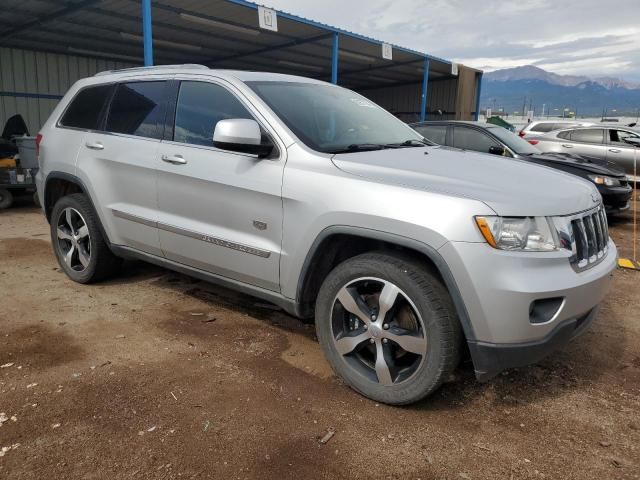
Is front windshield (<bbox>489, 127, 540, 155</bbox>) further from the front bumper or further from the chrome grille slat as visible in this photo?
the front bumper

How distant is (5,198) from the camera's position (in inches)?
341

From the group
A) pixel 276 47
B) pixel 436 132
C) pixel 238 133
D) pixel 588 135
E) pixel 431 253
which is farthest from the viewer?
pixel 276 47

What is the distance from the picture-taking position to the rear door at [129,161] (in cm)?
373

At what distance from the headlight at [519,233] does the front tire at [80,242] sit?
319cm

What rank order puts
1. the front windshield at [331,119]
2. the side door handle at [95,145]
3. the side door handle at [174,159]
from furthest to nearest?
the side door handle at [95,145], the side door handle at [174,159], the front windshield at [331,119]

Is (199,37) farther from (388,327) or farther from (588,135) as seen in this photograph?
(388,327)

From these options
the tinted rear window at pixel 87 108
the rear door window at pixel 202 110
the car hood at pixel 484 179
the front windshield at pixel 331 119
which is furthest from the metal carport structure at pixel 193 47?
the car hood at pixel 484 179

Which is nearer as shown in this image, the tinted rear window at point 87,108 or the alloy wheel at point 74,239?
the tinted rear window at point 87,108

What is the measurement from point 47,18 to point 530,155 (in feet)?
38.9

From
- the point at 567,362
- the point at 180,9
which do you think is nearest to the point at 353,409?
the point at 567,362

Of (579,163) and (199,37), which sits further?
(199,37)

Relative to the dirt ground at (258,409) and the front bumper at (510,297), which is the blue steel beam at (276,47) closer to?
the dirt ground at (258,409)

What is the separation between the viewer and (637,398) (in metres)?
2.87

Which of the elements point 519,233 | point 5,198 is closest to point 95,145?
point 519,233
